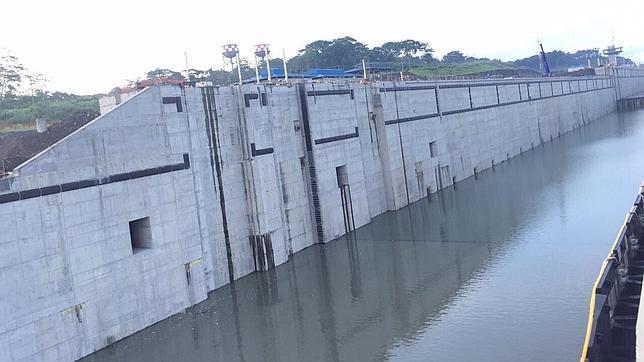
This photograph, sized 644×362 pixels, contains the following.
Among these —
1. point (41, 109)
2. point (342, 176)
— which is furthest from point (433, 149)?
→ point (41, 109)

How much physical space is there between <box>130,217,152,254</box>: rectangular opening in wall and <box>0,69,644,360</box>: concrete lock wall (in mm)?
36

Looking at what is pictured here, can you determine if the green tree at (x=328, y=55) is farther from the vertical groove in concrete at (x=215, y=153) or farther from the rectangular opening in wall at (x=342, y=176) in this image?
the vertical groove in concrete at (x=215, y=153)

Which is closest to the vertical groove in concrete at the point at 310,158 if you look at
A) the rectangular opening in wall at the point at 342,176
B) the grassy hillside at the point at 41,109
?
the rectangular opening in wall at the point at 342,176

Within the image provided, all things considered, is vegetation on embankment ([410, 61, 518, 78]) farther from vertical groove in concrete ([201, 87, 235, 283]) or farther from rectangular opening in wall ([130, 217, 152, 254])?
rectangular opening in wall ([130, 217, 152, 254])

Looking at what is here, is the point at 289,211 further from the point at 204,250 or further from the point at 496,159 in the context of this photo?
the point at 496,159

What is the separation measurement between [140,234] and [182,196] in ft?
5.53

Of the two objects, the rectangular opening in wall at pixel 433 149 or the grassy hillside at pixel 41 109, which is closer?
the grassy hillside at pixel 41 109

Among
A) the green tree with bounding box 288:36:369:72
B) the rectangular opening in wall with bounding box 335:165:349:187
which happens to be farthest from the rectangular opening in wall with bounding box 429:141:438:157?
the green tree with bounding box 288:36:369:72

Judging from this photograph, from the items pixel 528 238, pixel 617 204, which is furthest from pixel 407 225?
pixel 617 204

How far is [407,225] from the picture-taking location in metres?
28.3

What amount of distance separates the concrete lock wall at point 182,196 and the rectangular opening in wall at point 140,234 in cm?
4

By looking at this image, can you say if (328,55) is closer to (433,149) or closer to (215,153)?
(433,149)

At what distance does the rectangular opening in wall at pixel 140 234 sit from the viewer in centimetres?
1691

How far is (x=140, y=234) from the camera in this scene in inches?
675
